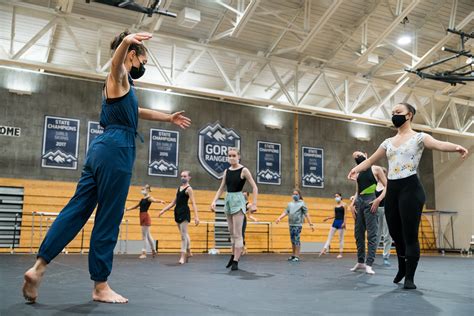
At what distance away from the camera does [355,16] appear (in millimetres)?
13508

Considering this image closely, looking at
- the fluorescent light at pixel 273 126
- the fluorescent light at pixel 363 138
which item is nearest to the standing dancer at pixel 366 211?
the fluorescent light at pixel 273 126

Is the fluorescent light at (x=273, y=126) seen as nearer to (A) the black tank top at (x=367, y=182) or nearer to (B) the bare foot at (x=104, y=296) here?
(A) the black tank top at (x=367, y=182)

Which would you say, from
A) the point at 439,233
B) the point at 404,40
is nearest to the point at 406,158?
the point at 404,40

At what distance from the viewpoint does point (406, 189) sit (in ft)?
13.6

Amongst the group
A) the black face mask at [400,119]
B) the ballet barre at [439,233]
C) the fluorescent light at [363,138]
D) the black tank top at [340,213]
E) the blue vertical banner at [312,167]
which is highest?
the fluorescent light at [363,138]

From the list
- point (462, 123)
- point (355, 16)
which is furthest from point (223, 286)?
point (462, 123)

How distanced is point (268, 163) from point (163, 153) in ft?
12.8

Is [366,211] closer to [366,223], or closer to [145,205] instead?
[366,223]

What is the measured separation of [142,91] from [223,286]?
11.8 m

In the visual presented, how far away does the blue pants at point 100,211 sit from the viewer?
279 centimetres

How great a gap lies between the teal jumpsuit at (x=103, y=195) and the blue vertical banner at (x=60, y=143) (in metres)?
11.5

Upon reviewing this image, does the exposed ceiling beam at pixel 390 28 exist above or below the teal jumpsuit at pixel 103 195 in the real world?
above

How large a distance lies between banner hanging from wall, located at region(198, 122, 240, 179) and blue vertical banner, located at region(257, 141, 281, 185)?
101 centimetres

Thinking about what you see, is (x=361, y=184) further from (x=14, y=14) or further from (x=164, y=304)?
(x=14, y=14)
